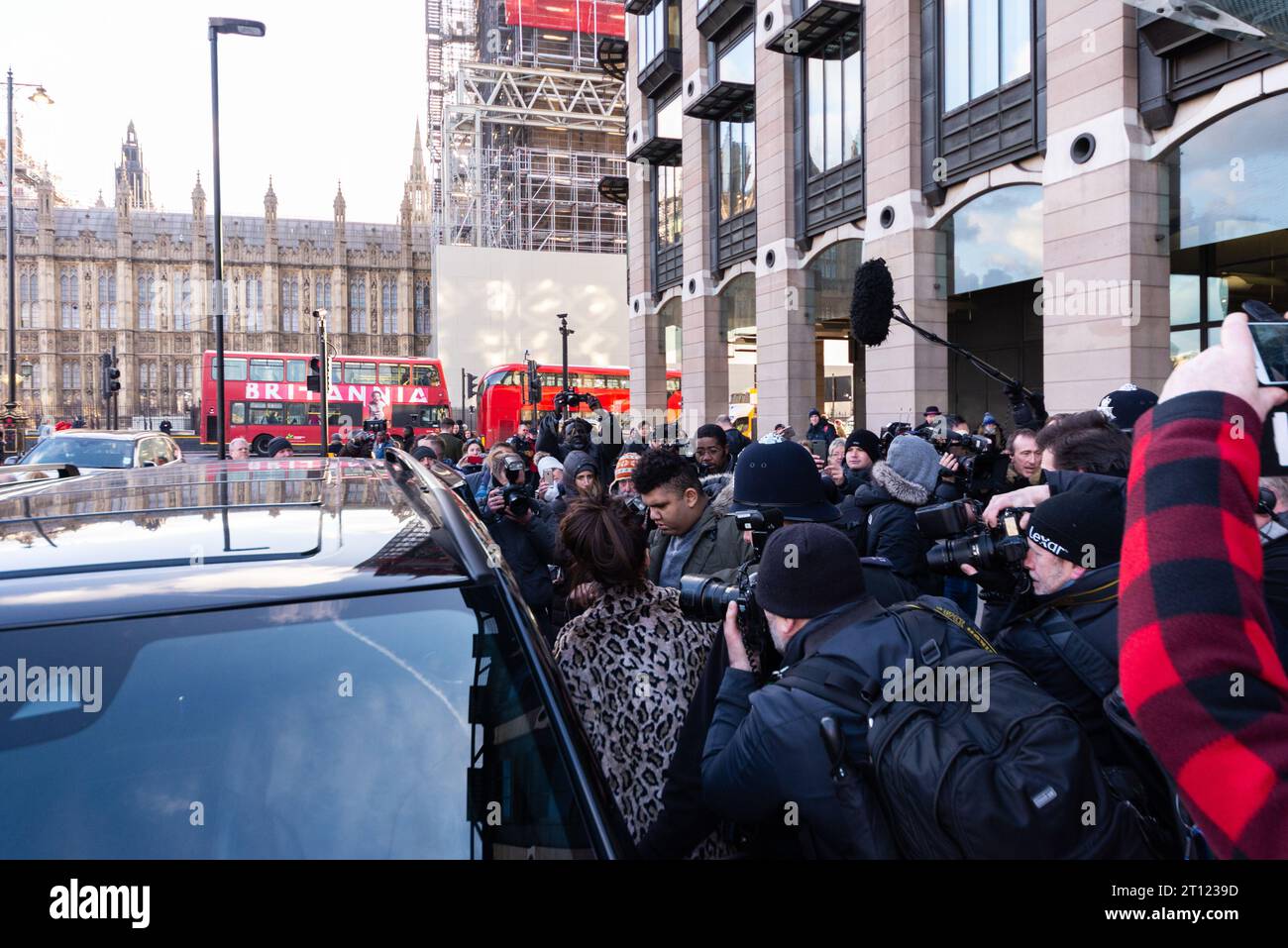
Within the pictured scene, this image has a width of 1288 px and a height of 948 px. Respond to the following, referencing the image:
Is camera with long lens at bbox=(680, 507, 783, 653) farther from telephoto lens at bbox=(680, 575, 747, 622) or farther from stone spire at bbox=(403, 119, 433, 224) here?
stone spire at bbox=(403, 119, 433, 224)

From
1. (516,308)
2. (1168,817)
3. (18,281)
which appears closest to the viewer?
(1168,817)

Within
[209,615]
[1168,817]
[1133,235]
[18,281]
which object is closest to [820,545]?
[1168,817]

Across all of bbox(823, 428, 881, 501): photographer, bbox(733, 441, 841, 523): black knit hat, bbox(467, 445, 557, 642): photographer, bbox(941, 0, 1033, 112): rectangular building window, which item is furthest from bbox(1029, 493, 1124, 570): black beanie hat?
bbox(941, 0, 1033, 112): rectangular building window

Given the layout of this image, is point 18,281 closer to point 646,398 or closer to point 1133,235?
point 646,398

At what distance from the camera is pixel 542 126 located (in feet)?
181

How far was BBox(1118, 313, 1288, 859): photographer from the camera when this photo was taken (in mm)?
907

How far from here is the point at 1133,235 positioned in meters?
12.9

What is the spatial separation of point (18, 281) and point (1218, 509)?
93.4 metres

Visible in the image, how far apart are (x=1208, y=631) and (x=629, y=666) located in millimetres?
1959

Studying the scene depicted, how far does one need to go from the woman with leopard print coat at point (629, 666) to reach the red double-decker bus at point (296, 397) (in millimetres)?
34194

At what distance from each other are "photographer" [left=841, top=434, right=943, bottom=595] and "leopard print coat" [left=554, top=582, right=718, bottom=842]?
2.48 metres

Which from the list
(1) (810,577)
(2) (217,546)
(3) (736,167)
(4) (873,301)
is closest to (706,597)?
(1) (810,577)

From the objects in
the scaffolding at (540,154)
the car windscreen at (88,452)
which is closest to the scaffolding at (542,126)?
the scaffolding at (540,154)
